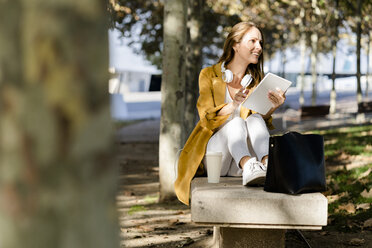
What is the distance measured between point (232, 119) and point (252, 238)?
899 mm

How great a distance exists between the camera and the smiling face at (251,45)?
4805mm

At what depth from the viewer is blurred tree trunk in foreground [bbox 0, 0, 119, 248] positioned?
4.10 ft

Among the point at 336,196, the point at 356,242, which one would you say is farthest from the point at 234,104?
the point at 336,196

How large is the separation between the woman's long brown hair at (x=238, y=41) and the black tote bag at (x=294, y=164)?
4.36 ft

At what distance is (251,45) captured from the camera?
4.81 meters

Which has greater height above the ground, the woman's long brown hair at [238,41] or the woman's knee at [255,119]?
the woman's long brown hair at [238,41]

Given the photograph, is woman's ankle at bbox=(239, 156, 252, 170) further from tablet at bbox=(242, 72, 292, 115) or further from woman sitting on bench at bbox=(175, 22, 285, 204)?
tablet at bbox=(242, 72, 292, 115)

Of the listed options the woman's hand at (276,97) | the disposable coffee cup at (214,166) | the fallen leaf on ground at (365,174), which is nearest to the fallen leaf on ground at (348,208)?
the fallen leaf on ground at (365,174)

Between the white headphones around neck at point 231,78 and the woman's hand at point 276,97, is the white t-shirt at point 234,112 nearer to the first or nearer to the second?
the white headphones around neck at point 231,78

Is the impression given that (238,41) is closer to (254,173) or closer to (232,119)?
(232,119)

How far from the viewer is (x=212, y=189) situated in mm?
3625

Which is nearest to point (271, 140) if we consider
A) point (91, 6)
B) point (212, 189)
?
point (212, 189)

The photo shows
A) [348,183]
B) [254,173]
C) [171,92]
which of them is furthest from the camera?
[348,183]

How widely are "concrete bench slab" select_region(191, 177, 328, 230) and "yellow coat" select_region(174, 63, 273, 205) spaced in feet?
3.11
